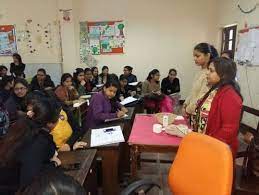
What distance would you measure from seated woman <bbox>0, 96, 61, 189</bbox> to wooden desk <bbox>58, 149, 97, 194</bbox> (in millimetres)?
174

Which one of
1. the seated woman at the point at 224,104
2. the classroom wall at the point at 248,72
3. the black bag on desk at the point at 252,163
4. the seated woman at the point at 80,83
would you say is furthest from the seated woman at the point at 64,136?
the classroom wall at the point at 248,72

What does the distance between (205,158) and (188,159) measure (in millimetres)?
139

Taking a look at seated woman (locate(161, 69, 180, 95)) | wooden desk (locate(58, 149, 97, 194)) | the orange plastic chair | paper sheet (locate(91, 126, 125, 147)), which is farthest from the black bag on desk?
seated woman (locate(161, 69, 180, 95))

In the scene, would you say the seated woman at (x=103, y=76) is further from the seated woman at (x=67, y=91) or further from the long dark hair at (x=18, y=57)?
the long dark hair at (x=18, y=57)

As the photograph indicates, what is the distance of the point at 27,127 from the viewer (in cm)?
153

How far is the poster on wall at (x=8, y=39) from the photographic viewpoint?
723 centimetres

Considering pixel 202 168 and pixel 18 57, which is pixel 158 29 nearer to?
pixel 18 57

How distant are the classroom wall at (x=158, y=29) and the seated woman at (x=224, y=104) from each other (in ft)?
17.3

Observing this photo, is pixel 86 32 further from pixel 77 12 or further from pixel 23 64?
pixel 23 64

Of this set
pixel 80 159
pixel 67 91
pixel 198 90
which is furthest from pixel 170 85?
pixel 80 159

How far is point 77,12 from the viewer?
7.13m

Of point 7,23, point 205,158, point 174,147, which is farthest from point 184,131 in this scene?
point 7,23

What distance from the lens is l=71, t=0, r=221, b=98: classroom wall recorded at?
6.98m

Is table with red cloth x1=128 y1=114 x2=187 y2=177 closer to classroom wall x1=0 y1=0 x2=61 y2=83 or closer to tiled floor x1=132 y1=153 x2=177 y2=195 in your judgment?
tiled floor x1=132 y1=153 x2=177 y2=195
